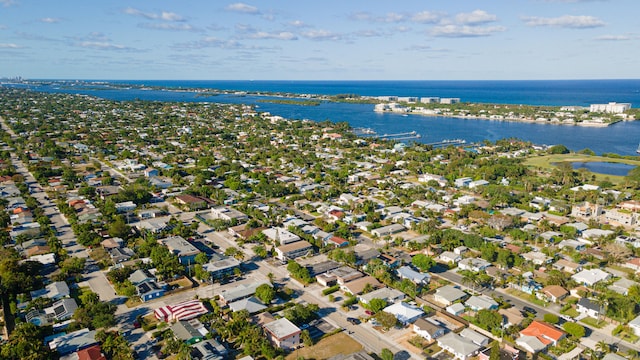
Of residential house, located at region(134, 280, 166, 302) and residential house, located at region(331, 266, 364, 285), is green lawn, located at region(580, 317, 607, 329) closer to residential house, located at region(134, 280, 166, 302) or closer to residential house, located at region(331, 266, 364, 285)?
residential house, located at region(331, 266, 364, 285)

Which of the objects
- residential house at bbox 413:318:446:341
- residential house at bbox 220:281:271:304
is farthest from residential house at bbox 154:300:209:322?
residential house at bbox 413:318:446:341

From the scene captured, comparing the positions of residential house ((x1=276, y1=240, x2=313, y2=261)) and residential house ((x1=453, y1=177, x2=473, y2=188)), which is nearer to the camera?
residential house ((x1=276, y1=240, x2=313, y2=261))

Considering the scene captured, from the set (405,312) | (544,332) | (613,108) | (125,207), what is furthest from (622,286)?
(613,108)

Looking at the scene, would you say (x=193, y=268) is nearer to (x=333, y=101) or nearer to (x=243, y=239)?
(x=243, y=239)

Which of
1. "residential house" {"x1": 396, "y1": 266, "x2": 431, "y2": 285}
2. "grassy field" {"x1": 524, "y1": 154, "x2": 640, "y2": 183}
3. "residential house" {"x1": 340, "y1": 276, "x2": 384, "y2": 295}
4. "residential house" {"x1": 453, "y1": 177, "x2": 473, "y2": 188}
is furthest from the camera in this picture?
"grassy field" {"x1": 524, "y1": 154, "x2": 640, "y2": 183}

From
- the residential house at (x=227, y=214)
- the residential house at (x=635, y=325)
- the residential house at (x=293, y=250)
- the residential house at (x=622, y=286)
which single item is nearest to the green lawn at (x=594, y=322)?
the residential house at (x=635, y=325)

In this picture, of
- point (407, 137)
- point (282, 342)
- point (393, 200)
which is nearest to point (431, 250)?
point (393, 200)

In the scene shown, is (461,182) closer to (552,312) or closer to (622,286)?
(622,286)

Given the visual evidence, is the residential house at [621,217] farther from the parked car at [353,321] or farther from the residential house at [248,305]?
the residential house at [248,305]
